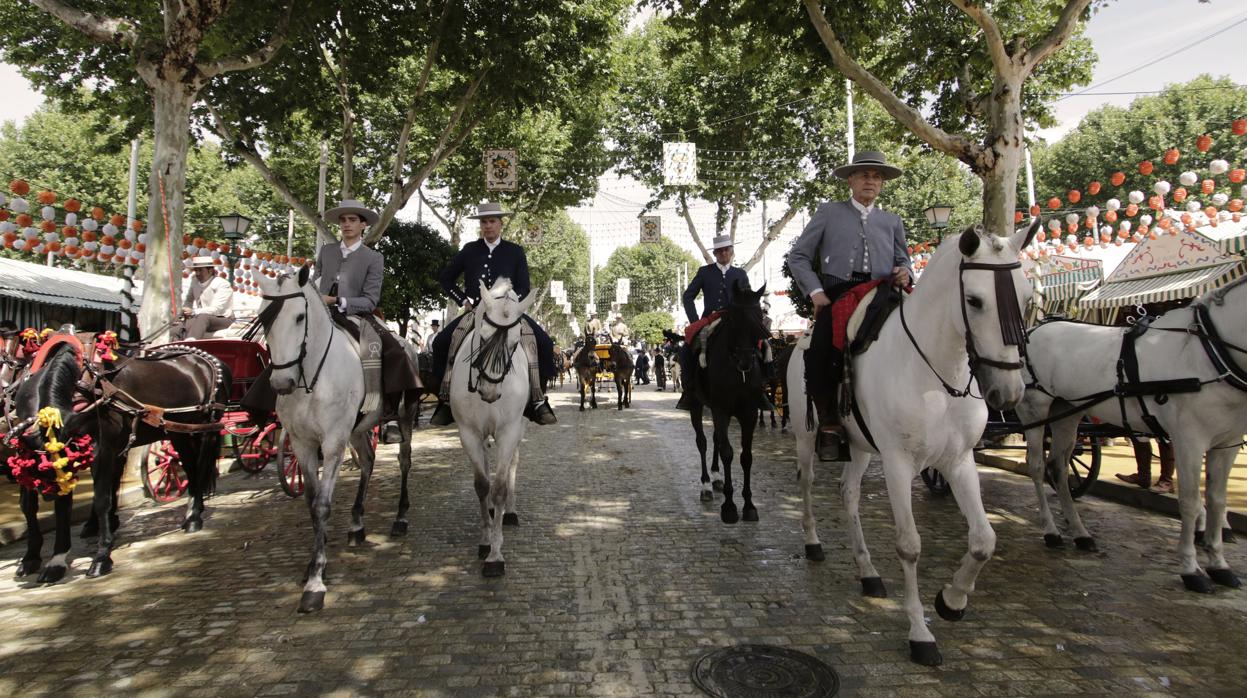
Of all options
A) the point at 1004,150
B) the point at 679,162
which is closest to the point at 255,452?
the point at 1004,150

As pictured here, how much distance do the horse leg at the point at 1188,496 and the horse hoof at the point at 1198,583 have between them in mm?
23

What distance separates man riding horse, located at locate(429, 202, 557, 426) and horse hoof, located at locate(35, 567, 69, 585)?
3.05 meters

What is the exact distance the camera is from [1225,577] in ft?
15.4

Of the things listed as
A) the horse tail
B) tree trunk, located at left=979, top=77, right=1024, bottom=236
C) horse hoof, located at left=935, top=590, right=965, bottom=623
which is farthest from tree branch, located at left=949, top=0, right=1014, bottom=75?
the horse tail

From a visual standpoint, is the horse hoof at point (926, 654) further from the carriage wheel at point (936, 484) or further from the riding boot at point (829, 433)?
the carriage wheel at point (936, 484)

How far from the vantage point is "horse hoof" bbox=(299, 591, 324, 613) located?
4.43 m

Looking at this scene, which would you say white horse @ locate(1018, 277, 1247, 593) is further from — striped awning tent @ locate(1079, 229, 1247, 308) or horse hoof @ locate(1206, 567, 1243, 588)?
striped awning tent @ locate(1079, 229, 1247, 308)

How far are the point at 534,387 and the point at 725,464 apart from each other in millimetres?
2199

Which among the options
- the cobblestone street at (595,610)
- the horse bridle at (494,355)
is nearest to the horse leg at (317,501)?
the cobblestone street at (595,610)

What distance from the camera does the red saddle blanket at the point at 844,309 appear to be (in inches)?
181

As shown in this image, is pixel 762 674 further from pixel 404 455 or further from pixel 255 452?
pixel 255 452

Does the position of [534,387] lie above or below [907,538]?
above

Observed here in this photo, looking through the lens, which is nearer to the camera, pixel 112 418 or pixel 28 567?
pixel 28 567

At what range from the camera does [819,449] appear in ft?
16.1
